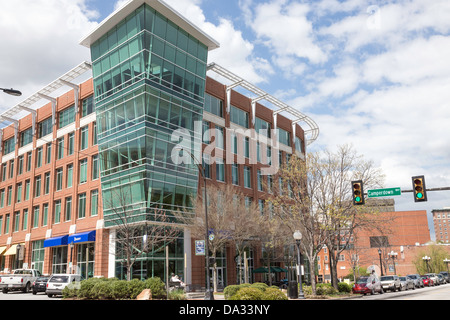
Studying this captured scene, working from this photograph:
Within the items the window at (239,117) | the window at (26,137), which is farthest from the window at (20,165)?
the window at (239,117)

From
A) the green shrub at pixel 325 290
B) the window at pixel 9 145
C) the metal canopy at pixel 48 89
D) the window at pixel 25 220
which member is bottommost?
the green shrub at pixel 325 290

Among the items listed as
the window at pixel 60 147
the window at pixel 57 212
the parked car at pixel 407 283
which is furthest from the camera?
the window at pixel 60 147

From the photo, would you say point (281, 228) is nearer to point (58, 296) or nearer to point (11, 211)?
point (58, 296)

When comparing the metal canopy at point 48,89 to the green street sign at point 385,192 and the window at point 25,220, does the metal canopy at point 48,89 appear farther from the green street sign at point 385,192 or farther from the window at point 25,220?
the green street sign at point 385,192

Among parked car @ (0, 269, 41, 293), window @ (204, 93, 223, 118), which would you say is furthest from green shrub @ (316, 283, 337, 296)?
parked car @ (0, 269, 41, 293)

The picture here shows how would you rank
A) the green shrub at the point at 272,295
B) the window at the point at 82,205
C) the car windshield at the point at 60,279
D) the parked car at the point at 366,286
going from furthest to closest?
1. the window at the point at 82,205
2. the parked car at the point at 366,286
3. the car windshield at the point at 60,279
4. the green shrub at the point at 272,295

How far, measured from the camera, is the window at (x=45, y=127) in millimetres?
50419

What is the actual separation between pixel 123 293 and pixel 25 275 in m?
14.7

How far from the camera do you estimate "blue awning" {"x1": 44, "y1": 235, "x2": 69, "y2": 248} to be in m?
42.6

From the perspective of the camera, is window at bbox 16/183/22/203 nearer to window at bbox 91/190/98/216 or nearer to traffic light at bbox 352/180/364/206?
window at bbox 91/190/98/216

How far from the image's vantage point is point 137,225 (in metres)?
36.3

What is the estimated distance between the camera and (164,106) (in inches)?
1529

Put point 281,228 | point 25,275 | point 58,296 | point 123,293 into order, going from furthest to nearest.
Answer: point 281,228 < point 25,275 < point 58,296 < point 123,293
